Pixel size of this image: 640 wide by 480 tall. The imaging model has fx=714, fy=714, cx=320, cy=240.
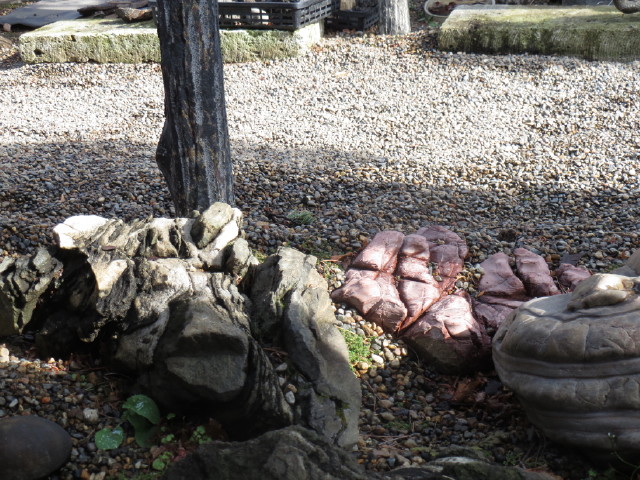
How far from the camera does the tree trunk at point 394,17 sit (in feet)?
34.7

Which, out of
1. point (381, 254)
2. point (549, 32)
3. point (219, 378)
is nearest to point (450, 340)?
point (381, 254)

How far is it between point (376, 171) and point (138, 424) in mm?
3931

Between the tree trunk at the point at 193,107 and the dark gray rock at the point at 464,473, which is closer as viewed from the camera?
the dark gray rock at the point at 464,473

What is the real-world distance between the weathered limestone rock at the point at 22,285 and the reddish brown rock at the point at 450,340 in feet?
6.81

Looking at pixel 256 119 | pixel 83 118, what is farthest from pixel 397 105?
pixel 83 118

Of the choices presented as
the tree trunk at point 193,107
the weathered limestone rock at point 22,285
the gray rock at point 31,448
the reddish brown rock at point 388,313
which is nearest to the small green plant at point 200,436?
the gray rock at point 31,448

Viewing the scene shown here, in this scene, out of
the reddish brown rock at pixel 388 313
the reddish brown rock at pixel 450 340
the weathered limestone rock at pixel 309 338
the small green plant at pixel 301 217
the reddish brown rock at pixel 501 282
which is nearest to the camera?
the weathered limestone rock at pixel 309 338

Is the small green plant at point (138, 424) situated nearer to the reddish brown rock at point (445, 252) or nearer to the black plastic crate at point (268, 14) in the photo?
the reddish brown rock at point (445, 252)

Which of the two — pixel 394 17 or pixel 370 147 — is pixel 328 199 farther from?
pixel 394 17

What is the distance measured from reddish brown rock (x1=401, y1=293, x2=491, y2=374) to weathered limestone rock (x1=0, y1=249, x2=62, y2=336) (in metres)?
2.08

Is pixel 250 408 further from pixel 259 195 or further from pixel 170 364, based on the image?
pixel 259 195

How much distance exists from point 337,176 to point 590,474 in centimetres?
387

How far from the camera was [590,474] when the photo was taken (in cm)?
320

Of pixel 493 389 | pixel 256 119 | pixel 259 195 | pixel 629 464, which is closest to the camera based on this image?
pixel 629 464
